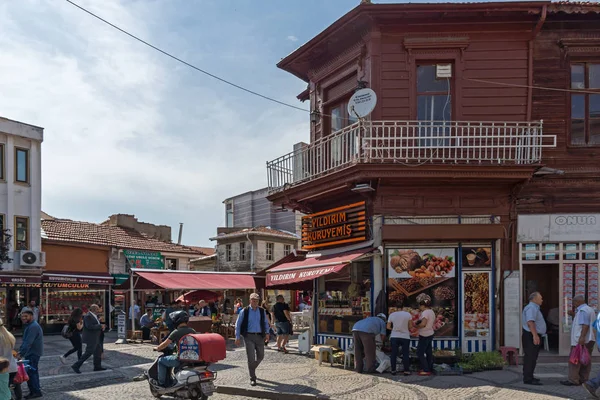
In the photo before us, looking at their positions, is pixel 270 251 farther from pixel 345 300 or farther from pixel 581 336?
pixel 581 336

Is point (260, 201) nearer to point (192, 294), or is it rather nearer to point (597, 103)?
point (192, 294)

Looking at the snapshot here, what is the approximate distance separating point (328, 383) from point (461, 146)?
5.64 meters

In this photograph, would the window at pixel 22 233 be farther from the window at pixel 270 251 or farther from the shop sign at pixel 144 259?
the window at pixel 270 251

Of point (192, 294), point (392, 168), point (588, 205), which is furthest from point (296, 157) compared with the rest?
point (192, 294)

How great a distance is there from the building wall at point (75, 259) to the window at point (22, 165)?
11.2ft

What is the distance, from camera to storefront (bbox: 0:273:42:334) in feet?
82.1

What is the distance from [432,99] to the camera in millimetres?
13484

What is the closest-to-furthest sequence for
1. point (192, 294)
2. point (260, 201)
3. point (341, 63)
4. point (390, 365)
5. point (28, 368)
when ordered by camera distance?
point (28, 368), point (390, 365), point (341, 63), point (192, 294), point (260, 201)

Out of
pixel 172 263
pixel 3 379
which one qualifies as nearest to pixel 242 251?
pixel 172 263

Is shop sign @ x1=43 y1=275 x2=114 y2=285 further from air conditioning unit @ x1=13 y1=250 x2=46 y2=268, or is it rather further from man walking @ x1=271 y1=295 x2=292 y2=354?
man walking @ x1=271 y1=295 x2=292 y2=354

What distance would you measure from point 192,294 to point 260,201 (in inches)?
1046

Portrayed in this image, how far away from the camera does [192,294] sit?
76.4 ft

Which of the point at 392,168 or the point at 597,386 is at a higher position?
the point at 392,168

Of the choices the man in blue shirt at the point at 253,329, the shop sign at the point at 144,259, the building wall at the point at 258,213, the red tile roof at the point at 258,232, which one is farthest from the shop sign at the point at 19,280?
the building wall at the point at 258,213
